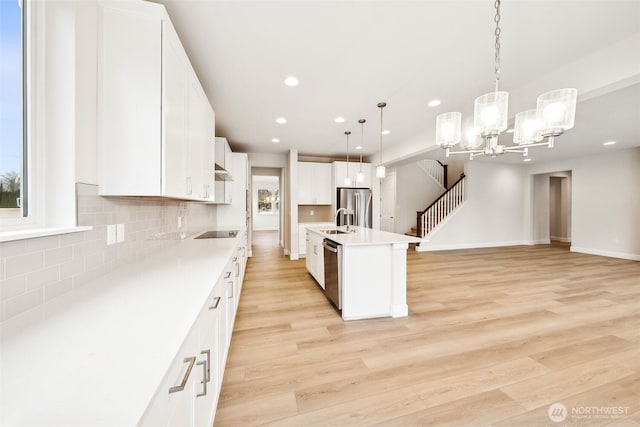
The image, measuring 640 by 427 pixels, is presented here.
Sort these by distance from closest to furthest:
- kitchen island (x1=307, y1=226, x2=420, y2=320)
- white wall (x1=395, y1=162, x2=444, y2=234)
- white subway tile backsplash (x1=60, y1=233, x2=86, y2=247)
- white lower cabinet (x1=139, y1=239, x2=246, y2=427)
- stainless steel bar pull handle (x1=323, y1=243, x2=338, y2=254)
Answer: white lower cabinet (x1=139, y1=239, x2=246, y2=427), white subway tile backsplash (x1=60, y1=233, x2=86, y2=247), kitchen island (x1=307, y1=226, x2=420, y2=320), stainless steel bar pull handle (x1=323, y1=243, x2=338, y2=254), white wall (x1=395, y1=162, x2=444, y2=234)

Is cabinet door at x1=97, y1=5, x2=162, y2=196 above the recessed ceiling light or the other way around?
the other way around

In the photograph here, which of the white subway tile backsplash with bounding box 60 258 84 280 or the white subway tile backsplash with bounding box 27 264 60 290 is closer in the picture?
the white subway tile backsplash with bounding box 27 264 60 290

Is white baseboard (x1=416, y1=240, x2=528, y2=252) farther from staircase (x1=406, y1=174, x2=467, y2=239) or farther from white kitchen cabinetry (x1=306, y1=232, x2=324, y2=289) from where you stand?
white kitchen cabinetry (x1=306, y1=232, x2=324, y2=289)

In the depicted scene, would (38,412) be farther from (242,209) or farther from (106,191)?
(242,209)

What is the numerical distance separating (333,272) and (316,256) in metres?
0.92

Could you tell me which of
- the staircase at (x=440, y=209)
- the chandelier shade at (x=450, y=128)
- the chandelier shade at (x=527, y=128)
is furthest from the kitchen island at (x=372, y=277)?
the staircase at (x=440, y=209)

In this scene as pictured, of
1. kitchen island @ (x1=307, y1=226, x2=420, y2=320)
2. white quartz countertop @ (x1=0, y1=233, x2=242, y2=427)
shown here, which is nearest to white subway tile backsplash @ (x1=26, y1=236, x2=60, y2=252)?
white quartz countertop @ (x1=0, y1=233, x2=242, y2=427)

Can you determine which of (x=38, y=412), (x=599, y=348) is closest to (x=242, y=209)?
(x=38, y=412)

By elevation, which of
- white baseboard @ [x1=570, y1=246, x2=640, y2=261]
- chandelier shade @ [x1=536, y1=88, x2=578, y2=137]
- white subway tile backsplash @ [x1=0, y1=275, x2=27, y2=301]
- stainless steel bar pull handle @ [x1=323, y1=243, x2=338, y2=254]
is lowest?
white baseboard @ [x1=570, y1=246, x2=640, y2=261]

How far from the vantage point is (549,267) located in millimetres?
4781

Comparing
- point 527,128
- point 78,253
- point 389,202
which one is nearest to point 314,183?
point 389,202

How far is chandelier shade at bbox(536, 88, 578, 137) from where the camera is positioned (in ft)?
5.25

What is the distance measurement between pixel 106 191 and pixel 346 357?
2.03 metres

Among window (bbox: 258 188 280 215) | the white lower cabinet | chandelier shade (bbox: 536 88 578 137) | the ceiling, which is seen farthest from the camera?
window (bbox: 258 188 280 215)
